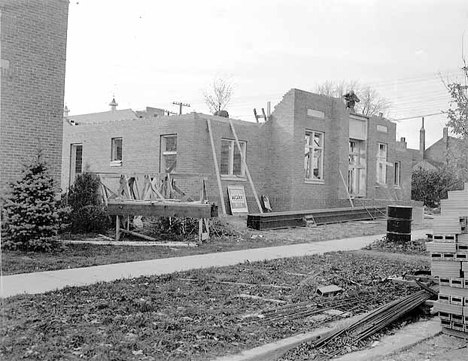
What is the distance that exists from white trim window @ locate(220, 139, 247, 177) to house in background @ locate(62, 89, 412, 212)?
0.14 feet

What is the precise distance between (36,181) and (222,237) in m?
5.87

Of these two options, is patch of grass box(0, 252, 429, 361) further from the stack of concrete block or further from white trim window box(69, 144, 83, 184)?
white trim window box(69, 144, 83, 184)

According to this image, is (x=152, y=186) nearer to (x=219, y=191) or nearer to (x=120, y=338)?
(x=219, y=191)

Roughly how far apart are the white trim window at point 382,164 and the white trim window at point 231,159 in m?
11.3

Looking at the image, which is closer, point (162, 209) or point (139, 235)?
point (162, 209)

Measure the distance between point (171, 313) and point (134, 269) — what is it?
347 centimetres

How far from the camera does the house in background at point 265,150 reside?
71.8 ft

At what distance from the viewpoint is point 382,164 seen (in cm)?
3164

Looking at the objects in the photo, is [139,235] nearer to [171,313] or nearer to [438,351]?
[171,313]

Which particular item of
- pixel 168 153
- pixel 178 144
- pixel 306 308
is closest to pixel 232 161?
pixel 178 144

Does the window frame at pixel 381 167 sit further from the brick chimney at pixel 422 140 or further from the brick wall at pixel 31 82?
the brick chimney at pixel 422 140

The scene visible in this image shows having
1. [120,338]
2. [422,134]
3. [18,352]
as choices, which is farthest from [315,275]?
[422,134]

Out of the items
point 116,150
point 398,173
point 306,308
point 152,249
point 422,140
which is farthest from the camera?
point 422,140

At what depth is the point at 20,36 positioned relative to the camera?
521 inches
